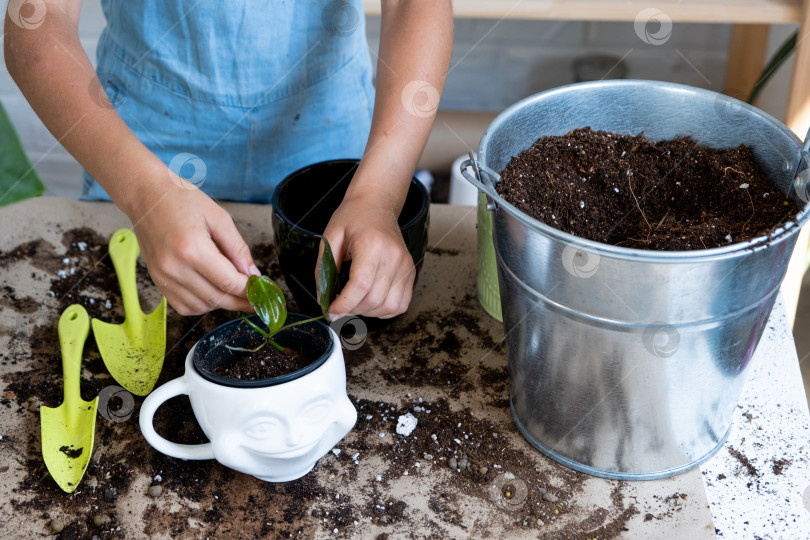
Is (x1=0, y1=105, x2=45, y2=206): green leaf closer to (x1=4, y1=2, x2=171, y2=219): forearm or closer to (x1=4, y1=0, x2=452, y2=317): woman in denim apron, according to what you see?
(x1=4, y1=0, x2=452, y2=317): woman in denim apron

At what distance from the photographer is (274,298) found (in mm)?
549

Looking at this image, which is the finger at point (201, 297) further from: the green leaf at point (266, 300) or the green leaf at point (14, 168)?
the green leaf at point (14, 168)

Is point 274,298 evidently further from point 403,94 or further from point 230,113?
point 230,113

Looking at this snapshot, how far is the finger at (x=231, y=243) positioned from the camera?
591 millimetres

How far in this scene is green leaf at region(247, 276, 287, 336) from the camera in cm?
55

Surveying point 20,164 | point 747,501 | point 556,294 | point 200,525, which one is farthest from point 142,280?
point 20,164

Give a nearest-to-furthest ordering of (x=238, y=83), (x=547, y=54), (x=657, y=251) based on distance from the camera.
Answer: (x=657, y=251)
(x=238, y=83)
(x=547, y=54)

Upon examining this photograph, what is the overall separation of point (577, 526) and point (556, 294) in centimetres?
18
